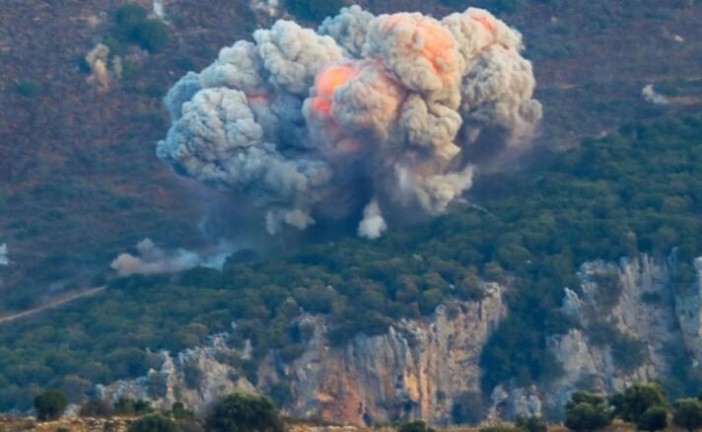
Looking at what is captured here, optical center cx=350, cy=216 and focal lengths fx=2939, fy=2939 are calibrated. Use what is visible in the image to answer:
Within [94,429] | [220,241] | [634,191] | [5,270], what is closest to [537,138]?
[634,191]

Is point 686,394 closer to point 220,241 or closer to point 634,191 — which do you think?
point 634,191

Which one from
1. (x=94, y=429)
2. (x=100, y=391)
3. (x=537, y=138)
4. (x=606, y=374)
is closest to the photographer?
(x=94, y=429)

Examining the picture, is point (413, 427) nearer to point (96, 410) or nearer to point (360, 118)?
point (96, 410)

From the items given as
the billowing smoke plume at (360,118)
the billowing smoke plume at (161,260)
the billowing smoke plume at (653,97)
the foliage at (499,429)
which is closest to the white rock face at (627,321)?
the billowing smoke plume at (360,118)

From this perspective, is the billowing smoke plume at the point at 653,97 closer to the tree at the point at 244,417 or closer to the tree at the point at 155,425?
the tree at the point at 244,417

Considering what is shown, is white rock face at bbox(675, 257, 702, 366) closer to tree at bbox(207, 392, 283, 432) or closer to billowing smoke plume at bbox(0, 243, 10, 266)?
billowing smoke plume at bbox(0, 243, 10, 266)
